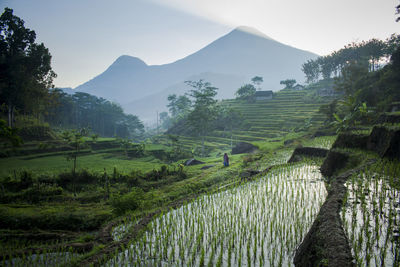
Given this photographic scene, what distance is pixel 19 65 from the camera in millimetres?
23219

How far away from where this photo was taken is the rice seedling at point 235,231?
12.9 ft

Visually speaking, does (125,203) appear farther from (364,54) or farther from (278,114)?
(364,54)

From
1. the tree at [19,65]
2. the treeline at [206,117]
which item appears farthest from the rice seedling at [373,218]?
the treeline at [206,117]

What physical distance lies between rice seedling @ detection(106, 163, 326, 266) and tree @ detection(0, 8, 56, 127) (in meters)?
24.6

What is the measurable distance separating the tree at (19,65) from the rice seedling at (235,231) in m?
24.6

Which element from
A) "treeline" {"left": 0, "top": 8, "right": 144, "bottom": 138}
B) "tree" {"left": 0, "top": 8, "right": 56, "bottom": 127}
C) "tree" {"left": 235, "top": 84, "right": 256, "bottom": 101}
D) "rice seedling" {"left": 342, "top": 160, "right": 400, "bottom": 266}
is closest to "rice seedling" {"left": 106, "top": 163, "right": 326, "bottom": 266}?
"rice seedling" {"left": 342, "top": 160, "right": 400, "bottom": 266}

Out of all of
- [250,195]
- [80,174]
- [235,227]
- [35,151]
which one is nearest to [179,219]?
[235,227]

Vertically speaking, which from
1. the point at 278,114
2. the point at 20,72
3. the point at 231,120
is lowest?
the point at 231,120

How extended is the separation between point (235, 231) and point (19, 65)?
2886 cm

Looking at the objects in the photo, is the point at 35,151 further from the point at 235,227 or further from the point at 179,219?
the point at 235,227

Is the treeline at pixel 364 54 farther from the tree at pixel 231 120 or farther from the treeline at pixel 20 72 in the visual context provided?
the treeline at pixel 20 72

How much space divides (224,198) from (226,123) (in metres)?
43.5

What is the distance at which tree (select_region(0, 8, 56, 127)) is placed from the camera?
73.0 ft

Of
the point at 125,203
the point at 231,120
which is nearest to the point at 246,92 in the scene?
the point at 231,120
